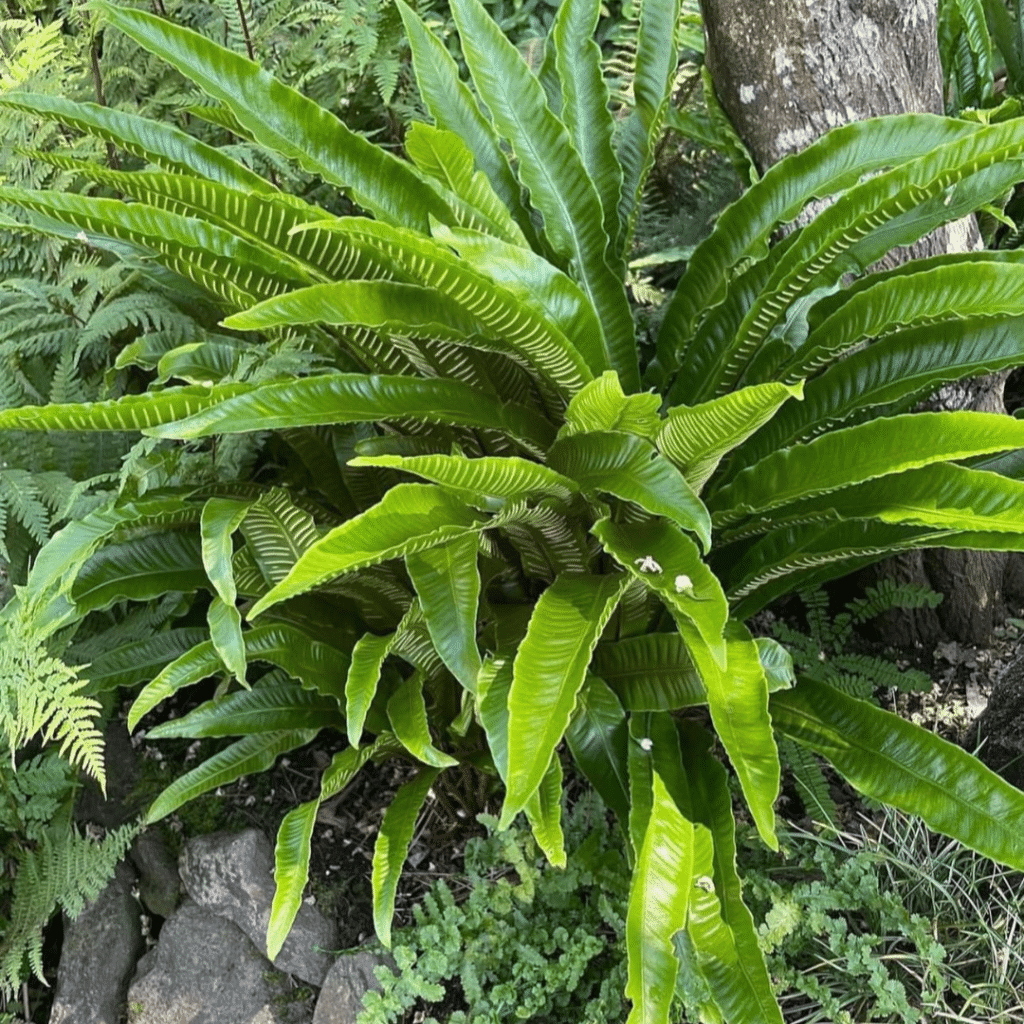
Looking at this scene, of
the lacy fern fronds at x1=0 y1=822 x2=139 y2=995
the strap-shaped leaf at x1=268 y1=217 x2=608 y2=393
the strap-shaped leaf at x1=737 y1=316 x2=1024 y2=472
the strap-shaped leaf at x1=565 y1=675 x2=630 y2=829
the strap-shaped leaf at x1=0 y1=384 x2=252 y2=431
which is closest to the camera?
the strap-shaped leaf at x1=268 y1=217 x2=608 y2=393

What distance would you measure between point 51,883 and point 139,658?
0.44 m

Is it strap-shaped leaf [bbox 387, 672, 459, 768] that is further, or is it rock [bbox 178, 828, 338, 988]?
rock [bbox 178, 828, 338, 988]

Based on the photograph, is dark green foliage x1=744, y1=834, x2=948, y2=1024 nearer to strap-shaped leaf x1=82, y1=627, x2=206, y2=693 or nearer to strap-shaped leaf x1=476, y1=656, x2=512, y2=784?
strap-shaped leaf x1=476, y1=656, x2=512, y2=784

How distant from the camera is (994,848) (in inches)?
48.4

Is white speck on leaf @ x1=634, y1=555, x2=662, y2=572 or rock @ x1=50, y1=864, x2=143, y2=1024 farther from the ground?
white speck on leaf @ x1=634, y1=555, x2=662, y2=572

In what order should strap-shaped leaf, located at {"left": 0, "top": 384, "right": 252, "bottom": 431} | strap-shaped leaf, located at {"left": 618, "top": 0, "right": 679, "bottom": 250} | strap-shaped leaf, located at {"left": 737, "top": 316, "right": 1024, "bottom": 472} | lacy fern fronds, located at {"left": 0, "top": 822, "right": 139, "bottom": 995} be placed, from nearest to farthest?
strap-shaped leaf, located at {"left": 0, "top": 384, "right": 252, "bottom": 431}
strap-shaped leaf, located at {"left": 737, "top": 316, "right": 1024, "bottom": 472}
strap-shaped leaf, located at {"left": 618, "top": 0, "right": 679, "bottom": 250}
lacy fern fronds, located at {"left": 0, "top": 822, "right": 139, "bottom": 995}

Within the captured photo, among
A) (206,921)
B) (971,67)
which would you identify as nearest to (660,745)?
(206,921)

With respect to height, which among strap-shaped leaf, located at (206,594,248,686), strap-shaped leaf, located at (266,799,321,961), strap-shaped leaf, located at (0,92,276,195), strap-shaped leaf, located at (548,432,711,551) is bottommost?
strap-shaped leaf, located at (266,799,321,961)

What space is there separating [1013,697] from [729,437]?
0.83 meters

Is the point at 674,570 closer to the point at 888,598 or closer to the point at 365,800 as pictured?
the point at 888,598

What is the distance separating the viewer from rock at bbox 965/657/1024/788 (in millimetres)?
1611

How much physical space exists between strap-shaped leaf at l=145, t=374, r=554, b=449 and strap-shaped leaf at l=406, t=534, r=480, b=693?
0.60ft

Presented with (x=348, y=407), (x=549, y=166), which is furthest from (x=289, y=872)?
(x=549, y=166)

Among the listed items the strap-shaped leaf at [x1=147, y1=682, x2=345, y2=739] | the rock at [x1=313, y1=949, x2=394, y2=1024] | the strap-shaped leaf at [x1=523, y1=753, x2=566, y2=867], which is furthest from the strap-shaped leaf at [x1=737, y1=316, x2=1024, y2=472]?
the rock at [x1=313, y1=949, x2=394, y2=1024]
